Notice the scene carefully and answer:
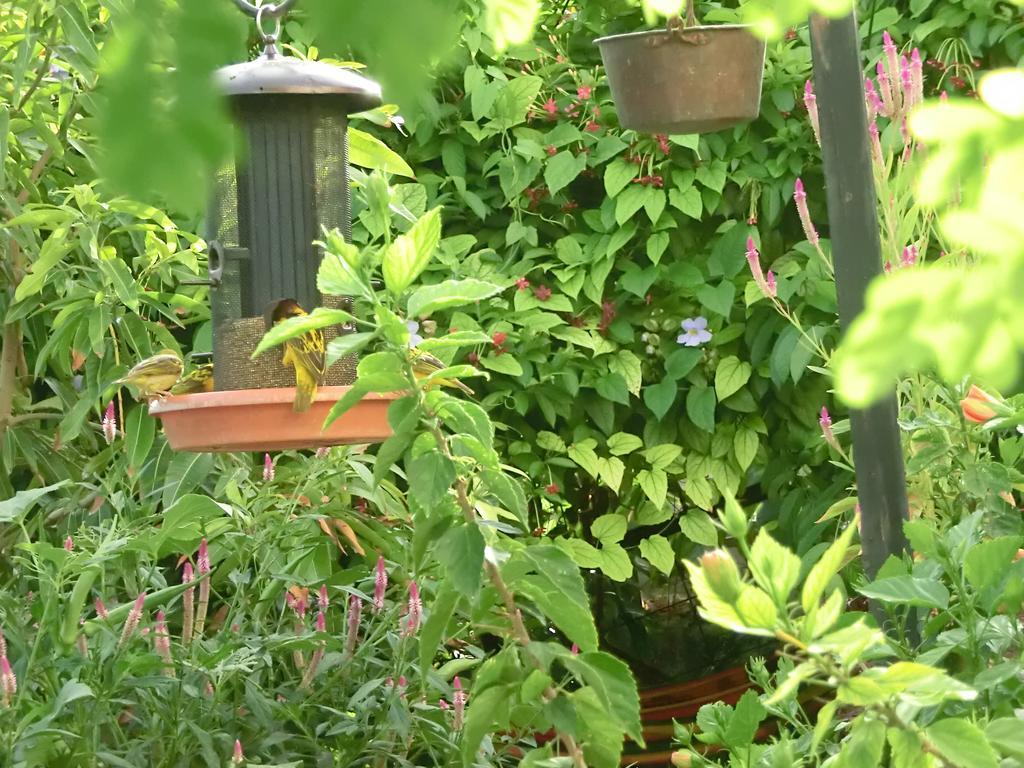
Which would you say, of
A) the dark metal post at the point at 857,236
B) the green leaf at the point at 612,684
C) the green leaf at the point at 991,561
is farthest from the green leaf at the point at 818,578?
the dark metal post at the point at 857,236

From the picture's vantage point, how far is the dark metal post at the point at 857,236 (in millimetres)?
2221

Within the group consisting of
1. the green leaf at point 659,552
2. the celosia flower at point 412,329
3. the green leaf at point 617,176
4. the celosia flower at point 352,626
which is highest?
the green leaf at point 617,176

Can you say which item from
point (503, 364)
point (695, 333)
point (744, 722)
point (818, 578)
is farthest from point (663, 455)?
point (818, 578)

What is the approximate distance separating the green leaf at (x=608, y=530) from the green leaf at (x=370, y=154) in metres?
1.19

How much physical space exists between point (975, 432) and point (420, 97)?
1920 mm

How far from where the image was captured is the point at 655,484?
407cm

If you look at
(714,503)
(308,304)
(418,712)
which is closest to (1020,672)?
(418,712)

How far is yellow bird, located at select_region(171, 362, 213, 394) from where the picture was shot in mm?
2856

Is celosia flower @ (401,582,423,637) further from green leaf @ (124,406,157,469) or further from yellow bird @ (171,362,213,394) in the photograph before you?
green leaf @ (124,406,157,469)

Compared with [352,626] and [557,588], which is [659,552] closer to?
[352,626]

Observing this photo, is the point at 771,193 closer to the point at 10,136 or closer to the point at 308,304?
the point at 308,304

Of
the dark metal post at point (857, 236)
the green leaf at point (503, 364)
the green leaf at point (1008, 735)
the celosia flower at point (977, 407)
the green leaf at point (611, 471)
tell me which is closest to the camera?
the green leaf at point (1008, 735)

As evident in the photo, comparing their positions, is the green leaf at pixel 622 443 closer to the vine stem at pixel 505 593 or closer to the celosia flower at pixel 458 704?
the celosia flower at pixel 458 704

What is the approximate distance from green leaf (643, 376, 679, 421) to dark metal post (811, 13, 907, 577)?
176 cm
